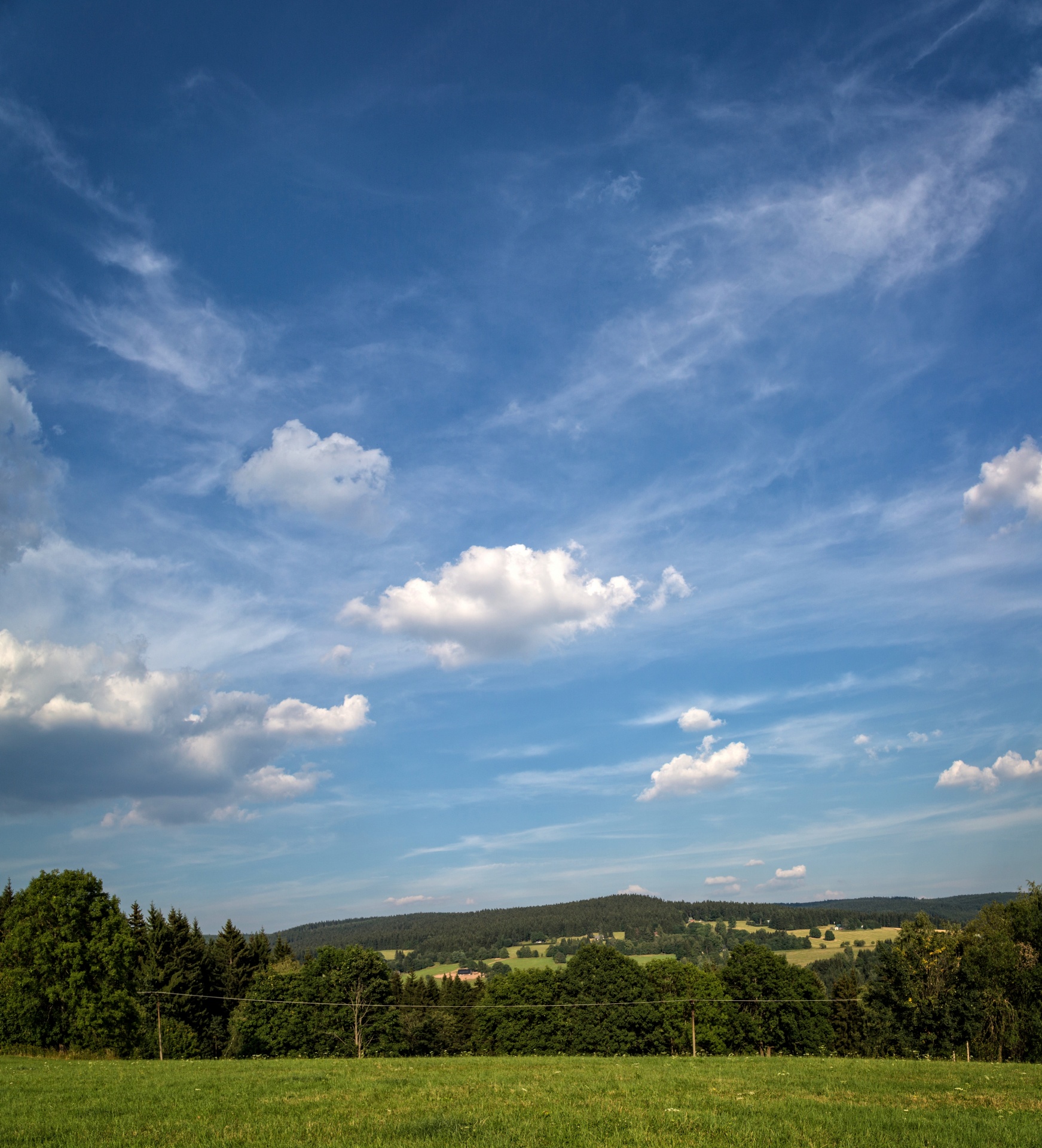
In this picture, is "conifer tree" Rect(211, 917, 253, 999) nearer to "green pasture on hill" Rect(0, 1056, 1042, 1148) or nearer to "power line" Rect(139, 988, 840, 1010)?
"power line" Rect(139, 988, 840, 1010)

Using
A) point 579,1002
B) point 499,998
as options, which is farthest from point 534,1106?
point 499,998

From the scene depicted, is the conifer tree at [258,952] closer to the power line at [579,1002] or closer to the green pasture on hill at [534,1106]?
the power line at [579,1002]

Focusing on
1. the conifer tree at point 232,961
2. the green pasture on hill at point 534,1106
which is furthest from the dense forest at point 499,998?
the green pasture on hill at point 534,1106

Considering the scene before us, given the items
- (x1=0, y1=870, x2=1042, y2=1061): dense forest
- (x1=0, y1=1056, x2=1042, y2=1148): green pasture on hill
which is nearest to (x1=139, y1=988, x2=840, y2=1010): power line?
(x1=0, y1=870, x2=1042, y2=1061): dense forest

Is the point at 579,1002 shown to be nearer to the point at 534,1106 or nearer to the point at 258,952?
the point at 258,952

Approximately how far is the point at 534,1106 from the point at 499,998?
77.4m

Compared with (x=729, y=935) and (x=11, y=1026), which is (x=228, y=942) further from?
(x=729, y=935)

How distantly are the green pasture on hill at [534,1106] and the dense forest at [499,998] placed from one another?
2446cm

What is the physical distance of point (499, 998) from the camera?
274 ft

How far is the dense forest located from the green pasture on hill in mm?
24460

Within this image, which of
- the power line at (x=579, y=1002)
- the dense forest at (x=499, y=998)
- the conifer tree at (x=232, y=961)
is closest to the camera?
the dense forest at (x=499, y=998)

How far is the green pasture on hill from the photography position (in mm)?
11922

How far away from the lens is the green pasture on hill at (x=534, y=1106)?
11922mm

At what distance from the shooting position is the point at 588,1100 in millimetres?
16766
